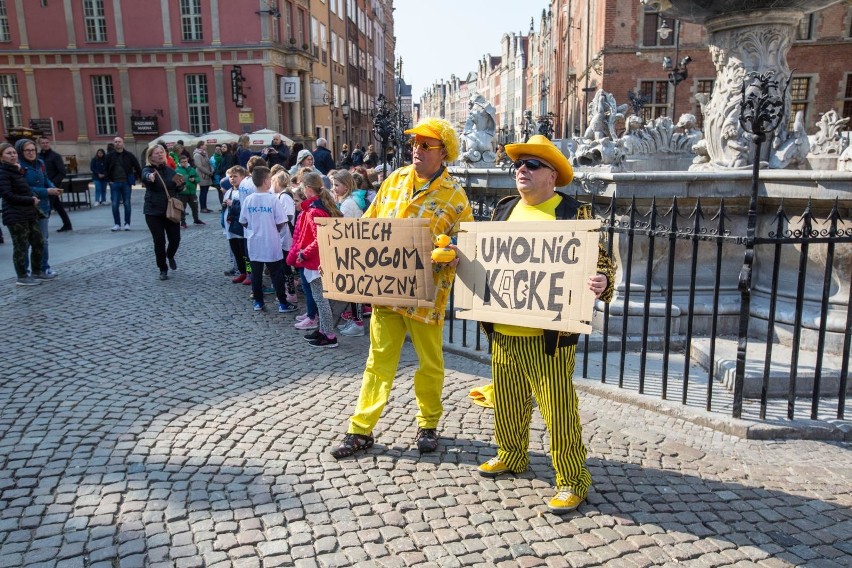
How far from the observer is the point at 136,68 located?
32.6m

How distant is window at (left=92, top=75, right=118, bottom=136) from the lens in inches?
1296

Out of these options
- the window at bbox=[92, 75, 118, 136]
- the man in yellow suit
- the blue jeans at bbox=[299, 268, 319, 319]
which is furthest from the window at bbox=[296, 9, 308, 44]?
the man in yellow suit

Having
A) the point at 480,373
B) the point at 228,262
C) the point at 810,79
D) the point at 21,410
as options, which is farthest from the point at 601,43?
the point at 21,410

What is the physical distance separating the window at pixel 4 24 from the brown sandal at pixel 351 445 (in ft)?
122

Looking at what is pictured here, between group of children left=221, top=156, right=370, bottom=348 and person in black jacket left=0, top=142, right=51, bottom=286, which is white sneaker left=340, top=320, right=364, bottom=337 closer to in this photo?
group of children left=221, top=156, right=370, bottom=348

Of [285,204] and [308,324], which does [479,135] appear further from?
[308,324]

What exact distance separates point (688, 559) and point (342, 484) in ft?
5.85

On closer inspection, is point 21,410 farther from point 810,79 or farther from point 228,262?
point 810,79

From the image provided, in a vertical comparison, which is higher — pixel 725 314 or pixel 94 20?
pixel 94 20

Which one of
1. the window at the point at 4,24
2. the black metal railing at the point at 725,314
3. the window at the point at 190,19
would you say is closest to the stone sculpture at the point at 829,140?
the black metal railing at the point at 725,314

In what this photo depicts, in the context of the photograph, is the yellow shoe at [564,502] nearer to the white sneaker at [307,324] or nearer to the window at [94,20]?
the white sneaker at [307,324]

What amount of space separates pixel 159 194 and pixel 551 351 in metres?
7.34

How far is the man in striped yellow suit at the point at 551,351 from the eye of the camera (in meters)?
3.26

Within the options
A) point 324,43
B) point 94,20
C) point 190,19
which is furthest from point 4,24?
point 324,43
